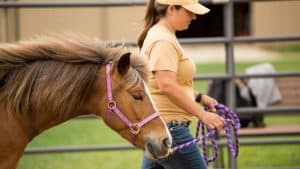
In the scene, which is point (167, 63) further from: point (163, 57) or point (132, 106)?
point (132, 106)

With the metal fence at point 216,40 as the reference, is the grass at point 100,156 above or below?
below

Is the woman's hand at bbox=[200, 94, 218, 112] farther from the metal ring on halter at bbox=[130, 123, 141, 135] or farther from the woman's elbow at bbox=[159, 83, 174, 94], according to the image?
the metal ring on halter at bbox=[130, 123, 141, 135]

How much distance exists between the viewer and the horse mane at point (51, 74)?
4043 mm

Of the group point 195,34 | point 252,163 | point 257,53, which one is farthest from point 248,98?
point 195,34

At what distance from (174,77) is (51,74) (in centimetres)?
75

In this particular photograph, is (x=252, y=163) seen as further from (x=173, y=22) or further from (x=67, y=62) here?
(x=67, y=62)

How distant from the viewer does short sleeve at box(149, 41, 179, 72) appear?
172 inches

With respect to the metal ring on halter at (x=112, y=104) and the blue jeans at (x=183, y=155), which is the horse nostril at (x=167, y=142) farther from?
the blue jeans at (x=183, y=155)

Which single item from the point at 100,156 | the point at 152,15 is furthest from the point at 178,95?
the point at 100,156

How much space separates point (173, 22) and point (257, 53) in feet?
68.7

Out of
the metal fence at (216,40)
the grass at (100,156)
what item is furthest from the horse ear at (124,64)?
the grass at (100,156)

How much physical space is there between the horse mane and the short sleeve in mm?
274

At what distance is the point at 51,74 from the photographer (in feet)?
13.3

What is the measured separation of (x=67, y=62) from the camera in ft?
13.4
